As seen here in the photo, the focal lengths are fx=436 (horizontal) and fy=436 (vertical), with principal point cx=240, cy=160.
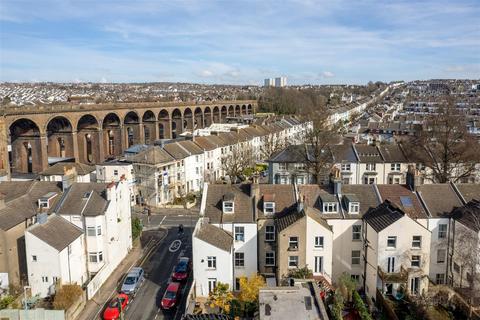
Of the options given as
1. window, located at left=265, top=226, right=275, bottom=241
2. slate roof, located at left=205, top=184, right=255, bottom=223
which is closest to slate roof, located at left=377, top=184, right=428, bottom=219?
window, located at left=265, top=226, right=275, bottom=241

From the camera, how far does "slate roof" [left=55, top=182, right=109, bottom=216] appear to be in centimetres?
3316

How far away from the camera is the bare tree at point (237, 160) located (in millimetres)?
65438

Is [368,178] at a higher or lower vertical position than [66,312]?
higher

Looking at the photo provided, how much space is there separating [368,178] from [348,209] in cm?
2555

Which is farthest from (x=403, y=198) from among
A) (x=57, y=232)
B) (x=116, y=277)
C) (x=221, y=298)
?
(x=57, y=232)

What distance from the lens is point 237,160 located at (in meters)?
70.9

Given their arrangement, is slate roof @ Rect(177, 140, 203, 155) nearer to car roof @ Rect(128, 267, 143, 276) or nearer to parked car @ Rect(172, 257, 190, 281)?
parked car @ Rect(172, 257, 190, 281)

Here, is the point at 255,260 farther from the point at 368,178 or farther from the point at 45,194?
the point at 368,178

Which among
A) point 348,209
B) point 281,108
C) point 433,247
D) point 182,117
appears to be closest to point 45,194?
point 348,209

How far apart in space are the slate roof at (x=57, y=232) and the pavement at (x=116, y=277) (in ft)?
14.5

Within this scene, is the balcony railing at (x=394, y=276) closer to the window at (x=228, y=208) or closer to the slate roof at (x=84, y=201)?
the window at (x=228, y=208)

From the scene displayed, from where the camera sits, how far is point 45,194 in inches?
1415

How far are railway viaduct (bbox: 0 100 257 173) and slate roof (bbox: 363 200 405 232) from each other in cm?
4946

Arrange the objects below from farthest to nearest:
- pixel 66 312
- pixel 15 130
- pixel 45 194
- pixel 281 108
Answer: pixel 281 108, pixel 15 130, pixel 45 194, pixel 66 312
